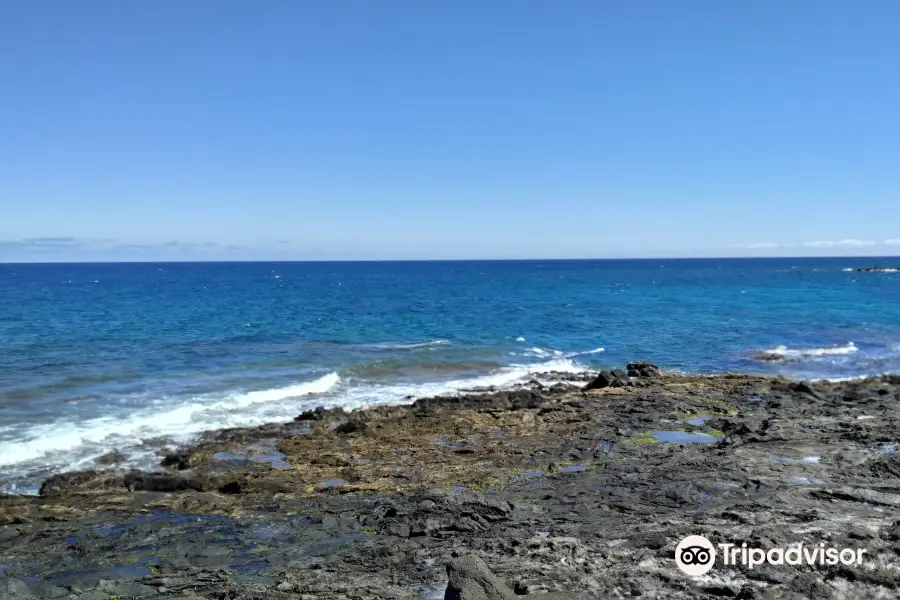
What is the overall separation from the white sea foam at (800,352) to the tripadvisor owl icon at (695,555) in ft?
78.7

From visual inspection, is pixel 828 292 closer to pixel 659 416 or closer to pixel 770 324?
pixel 770 324

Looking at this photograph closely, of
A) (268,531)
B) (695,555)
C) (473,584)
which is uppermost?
(473,584)

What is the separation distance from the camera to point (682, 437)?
52.1 ft

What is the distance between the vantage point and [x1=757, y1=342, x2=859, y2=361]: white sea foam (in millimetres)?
30020

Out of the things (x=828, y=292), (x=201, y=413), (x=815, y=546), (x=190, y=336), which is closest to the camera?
(x=815, y=546)

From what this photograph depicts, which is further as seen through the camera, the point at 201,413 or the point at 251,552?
the point at 201,413

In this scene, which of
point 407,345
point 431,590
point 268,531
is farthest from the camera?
point 407,345

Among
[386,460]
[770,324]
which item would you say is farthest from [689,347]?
[386,460]

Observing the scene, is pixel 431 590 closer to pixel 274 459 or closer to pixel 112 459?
pixel 274 459

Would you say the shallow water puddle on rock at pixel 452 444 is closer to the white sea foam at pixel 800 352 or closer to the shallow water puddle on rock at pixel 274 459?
the shallow water puddle on rock at pixel 274 459

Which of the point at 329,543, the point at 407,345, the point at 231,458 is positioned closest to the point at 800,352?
the point at 407,345

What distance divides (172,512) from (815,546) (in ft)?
34.1

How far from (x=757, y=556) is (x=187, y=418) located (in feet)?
53.2

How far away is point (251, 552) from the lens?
931 cm
